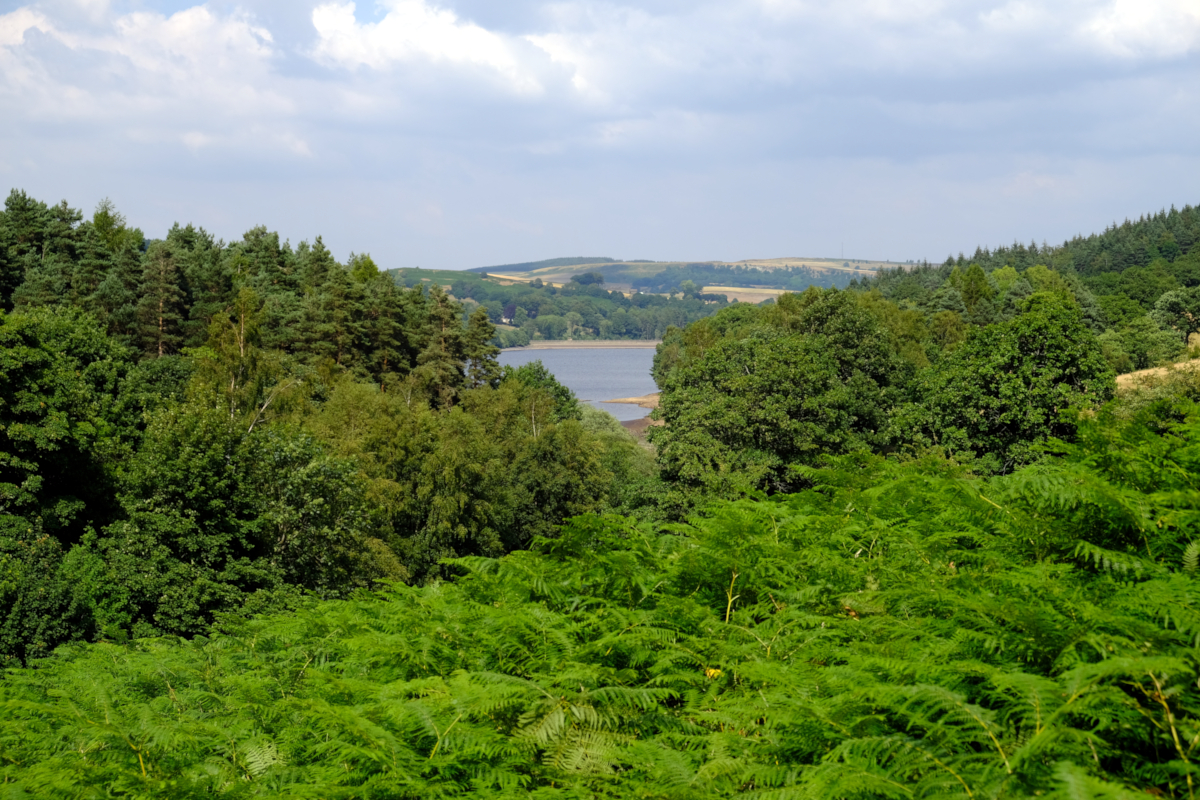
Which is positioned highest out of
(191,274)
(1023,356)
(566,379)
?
(191,274)

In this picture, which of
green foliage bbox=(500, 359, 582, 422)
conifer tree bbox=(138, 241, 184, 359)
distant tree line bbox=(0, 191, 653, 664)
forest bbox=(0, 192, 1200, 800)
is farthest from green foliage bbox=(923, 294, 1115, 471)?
conifer tree bbox=(138, 241, 184, 359)

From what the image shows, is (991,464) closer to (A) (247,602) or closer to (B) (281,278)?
(A) (247,602)

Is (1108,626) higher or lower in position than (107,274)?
lower

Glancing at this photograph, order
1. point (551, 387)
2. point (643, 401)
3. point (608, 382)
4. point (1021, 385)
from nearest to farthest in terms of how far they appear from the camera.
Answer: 1. point (1021, 385)
2. point (551, 387)
3. point (643, 401)
4. point (608, 382)

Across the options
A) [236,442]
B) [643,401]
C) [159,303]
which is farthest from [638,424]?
[236,442]

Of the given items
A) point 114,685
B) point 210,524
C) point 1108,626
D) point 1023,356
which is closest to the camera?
point 1108,626

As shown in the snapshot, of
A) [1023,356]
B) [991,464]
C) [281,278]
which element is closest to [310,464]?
[991,464]

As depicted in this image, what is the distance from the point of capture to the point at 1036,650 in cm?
383

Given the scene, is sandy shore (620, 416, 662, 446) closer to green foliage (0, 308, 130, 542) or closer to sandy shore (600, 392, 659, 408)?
sandy shore (600, 392, 659, 408)

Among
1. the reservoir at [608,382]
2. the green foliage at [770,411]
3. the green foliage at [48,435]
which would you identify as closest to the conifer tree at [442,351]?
the green foliage at [770,411]

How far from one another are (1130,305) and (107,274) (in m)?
102

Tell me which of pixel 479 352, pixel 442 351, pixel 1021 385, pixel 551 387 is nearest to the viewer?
pixel 1021 385

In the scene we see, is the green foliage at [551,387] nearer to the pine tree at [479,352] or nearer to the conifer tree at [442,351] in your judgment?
the pine tree at [479,352]

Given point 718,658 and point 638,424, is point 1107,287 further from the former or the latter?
point 718,658
